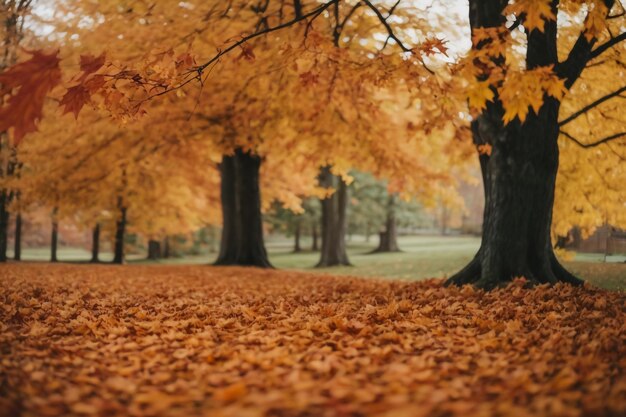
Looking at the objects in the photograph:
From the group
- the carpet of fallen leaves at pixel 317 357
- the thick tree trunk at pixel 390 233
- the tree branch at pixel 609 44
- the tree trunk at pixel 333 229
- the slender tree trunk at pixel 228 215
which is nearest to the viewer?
the carpet of fallen leaves at pixel 317 357

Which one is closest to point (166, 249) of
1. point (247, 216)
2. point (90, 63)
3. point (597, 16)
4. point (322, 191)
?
point (247, 216)

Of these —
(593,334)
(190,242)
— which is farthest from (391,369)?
(190,242)

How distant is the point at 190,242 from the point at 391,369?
2822 centimetres

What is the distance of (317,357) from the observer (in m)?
3.01

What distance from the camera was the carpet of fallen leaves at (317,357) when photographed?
2.28 m

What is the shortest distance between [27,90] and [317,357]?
288cm

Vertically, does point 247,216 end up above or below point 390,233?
above

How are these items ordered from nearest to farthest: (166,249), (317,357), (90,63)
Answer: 1. (317,357)
2. (90,63)
3. (166,249)

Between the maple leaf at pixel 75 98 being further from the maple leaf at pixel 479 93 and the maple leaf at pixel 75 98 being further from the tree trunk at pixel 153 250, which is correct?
the tree trunk at pixel 153 250

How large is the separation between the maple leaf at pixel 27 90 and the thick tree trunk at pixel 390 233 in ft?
84.7

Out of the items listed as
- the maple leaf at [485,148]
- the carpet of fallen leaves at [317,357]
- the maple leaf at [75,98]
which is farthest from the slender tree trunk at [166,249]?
the maple leaf at [75,98]

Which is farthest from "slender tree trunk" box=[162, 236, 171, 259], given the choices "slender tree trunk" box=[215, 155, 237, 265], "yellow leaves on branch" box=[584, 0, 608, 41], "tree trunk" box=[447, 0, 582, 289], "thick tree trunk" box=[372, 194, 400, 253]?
"yellow leaves on branch" box=[584, 0, 608, 41]

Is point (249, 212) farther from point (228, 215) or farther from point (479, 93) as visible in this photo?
point (479, 93)

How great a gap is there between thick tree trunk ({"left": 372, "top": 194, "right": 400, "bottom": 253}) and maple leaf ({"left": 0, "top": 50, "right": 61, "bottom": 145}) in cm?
2583
